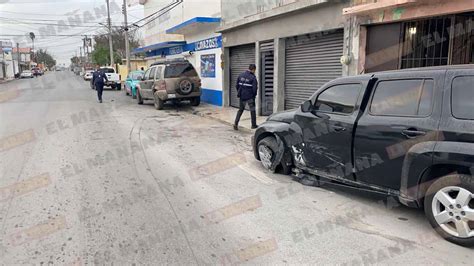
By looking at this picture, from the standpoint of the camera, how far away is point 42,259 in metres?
3.51

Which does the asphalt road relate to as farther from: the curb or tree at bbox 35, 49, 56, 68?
tree at bbox 35, 49, 56, 68

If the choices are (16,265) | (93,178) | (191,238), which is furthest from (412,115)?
(93,178)

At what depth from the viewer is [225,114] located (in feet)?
47.2

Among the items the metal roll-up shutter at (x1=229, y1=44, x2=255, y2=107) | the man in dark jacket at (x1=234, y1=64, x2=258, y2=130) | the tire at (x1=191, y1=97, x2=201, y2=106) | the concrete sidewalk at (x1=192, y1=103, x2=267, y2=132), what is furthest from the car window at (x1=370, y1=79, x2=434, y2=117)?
the tire at (x1=191, y1=97, x2=201, y2=106)

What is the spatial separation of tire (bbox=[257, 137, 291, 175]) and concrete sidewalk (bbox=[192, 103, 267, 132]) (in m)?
4.27

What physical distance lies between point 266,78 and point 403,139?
9.44m

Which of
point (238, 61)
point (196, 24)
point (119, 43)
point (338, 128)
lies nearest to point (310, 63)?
point (238, 61)

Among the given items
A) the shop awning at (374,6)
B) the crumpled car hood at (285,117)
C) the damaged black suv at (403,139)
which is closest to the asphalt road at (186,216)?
the damaged black suv at (403,139)

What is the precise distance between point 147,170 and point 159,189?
1.12 metres

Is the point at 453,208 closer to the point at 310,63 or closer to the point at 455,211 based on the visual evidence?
the point at 455,211

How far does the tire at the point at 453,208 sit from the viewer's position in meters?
3.59

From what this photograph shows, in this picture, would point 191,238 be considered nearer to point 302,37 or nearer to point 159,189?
point 159,189

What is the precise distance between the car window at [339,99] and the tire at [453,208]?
1.47 meters

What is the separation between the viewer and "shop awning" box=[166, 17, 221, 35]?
1639cm
